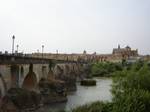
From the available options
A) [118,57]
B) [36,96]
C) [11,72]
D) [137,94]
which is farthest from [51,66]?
[118,57]

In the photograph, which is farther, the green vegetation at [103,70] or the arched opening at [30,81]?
the green vegetation at [103,70]

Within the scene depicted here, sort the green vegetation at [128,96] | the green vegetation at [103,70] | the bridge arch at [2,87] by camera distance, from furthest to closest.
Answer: the green vegetation at [103,70]
the bridge arch at [2,87]
the green vegetation at [128,96]

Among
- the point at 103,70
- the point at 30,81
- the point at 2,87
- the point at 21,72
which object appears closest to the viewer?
the point at 2,87

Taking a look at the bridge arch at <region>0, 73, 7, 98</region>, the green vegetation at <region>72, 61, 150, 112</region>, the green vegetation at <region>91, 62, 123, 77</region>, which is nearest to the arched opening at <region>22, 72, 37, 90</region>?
the bridge arch at <region>0, 73, 7, 98</region>

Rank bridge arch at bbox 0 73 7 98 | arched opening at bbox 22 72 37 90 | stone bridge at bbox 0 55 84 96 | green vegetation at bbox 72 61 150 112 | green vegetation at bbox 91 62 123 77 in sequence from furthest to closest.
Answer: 1. green vegetation at bbox 91 62 123 77
2. arched opening at bbox 22 72 37 90
3. stone bridge at bbox 0 55 84 96
4. bridge arch at bbox 0 73 7 98
5. green vegetation at bbox 72 61 150 112

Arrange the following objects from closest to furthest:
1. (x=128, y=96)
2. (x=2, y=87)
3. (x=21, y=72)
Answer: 1. (x=128, y=96)
2. (x=2, y=87)
3. (x=21, y=72)

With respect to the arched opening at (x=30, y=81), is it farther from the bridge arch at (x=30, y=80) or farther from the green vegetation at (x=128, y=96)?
the green vegetation at (x=128, y=96)

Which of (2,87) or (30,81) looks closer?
(2,87)

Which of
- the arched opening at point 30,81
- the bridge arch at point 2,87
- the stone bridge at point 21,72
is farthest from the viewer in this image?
the arched opening at point 30,81

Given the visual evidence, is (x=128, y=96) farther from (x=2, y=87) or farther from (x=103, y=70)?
(x=103, y=70)

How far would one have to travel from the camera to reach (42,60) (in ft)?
150

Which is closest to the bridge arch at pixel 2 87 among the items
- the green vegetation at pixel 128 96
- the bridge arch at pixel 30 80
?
the green vegetation at pixel 128 96

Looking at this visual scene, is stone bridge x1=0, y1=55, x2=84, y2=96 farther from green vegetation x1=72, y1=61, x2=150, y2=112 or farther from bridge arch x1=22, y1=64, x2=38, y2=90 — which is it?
green vegetation x1=72, y1=61, x2=150, y2=112

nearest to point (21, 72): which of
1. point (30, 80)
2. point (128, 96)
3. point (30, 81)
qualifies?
point (30, 81)
